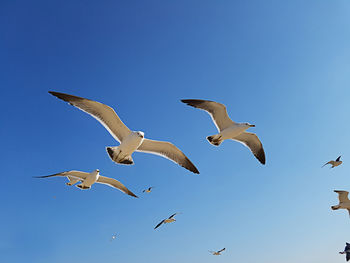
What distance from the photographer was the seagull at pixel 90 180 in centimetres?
1670

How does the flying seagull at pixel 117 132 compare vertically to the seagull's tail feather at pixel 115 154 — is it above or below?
above

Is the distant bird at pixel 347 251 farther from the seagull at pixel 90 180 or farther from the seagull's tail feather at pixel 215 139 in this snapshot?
the seagull at pixel 90 180

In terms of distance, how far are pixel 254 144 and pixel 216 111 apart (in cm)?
377

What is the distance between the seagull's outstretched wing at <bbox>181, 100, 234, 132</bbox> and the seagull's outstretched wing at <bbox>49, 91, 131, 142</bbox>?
321 cm

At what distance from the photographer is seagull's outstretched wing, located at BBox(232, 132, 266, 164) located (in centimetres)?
1802

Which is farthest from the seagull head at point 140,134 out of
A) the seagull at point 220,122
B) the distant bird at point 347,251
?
the distant bird at point 347,251

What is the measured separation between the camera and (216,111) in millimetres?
15984

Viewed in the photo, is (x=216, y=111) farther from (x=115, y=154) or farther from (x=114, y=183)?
(x=114, y=183)

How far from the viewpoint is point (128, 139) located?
43.3 ft

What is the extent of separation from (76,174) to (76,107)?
19.2ft

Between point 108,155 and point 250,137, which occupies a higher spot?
point 250,137

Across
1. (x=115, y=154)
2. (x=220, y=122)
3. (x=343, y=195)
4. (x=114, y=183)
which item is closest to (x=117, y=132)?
(x=115, y=154)

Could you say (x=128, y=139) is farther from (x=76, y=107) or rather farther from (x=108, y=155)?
(x=76, y=107)

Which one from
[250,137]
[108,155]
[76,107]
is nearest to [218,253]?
[250,137]
